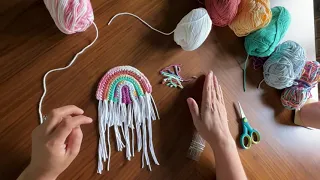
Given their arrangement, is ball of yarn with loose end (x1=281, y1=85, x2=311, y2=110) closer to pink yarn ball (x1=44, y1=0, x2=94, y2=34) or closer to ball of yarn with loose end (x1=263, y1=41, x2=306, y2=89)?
ball of yarn with loose end (x1=263, y1=41, x2=306, y2=89)

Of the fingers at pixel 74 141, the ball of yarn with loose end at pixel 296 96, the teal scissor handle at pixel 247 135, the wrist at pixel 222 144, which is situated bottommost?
the teal scissor handle at pixel 247 135

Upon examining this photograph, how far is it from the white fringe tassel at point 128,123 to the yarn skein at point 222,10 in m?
0.27

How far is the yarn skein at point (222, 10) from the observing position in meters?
0.78

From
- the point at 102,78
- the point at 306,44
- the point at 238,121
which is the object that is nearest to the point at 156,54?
the point at 102,78

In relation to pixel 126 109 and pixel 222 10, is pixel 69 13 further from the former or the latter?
pixel 222 10

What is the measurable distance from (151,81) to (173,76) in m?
0.06

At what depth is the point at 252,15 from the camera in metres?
0.79

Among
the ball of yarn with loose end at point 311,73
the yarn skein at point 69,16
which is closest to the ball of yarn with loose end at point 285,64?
the ball of yarn with loose end at point 311,73

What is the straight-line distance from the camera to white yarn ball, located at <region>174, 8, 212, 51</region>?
2.48ft

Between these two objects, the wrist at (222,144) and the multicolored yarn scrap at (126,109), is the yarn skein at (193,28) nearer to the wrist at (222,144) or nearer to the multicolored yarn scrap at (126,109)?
the multicolored yarn scrap at (126,109)

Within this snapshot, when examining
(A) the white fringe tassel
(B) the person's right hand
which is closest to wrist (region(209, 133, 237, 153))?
(B) the person's right hand

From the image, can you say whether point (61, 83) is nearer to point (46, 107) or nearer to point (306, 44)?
point (46, 107)

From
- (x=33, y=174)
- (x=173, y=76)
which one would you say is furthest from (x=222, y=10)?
(x=33, y=174)

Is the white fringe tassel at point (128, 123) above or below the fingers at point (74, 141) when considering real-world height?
below
